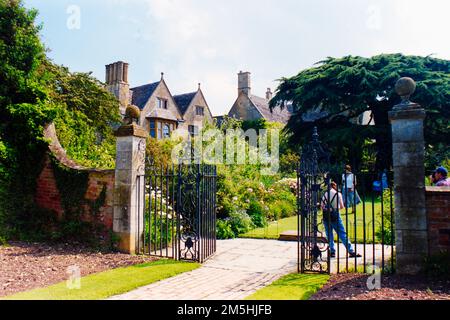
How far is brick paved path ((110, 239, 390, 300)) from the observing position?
468 centimetres

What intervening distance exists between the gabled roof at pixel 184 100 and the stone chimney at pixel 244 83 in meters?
4.98

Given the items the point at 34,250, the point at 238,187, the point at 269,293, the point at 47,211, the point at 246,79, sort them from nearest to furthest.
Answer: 1. the point at 269,293
2. the point at 34,250
3. the point at 47,211
4. the point at 238,187
5. the point at 246,79

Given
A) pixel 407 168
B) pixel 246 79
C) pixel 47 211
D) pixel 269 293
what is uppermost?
pixel 246 79

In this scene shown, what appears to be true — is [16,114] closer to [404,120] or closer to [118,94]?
[404,120]

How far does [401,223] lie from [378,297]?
139 centimetres

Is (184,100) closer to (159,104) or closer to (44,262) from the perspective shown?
(159,104)

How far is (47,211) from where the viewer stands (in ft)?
27.2

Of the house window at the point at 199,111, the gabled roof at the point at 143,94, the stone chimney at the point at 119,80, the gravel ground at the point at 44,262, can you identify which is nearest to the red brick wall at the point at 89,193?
the gravel ground at the point at 44,262

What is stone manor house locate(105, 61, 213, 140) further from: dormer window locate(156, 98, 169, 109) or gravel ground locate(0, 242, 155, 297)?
gravel ground locate(0, 242, 155, 297)

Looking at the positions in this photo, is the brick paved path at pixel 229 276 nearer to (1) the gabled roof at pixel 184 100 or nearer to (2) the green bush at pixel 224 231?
(2) the green bush at pixel 224 231

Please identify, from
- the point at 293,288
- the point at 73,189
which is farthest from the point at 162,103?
the point at 293,288

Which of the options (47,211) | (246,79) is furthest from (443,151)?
(246,79)

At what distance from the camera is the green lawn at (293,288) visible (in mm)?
4498

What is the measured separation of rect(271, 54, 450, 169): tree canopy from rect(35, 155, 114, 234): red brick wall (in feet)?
42.9
